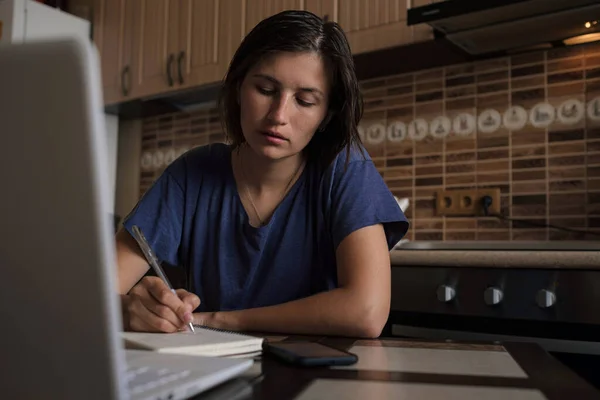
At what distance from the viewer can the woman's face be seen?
108cm

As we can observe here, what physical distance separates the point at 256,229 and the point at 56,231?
0.88 metres

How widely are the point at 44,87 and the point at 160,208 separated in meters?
0.93

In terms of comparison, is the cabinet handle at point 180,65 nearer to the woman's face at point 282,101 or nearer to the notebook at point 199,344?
the woman's face at point 282,101

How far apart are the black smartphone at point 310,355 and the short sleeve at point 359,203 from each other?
0.42 meters

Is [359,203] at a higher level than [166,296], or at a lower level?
higher

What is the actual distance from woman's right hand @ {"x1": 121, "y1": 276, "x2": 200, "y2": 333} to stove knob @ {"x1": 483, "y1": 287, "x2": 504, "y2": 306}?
0.86m

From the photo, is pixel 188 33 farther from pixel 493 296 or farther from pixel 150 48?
pixel 493 296

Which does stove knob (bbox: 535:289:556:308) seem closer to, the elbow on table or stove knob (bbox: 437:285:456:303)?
stove knob (bbox: 437:285:456:303)

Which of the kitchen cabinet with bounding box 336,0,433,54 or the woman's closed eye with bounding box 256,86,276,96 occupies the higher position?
the kitchen cabinet with bounding box 336,0,433,54

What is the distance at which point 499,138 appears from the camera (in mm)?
2025

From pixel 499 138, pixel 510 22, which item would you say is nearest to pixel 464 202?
pixel 499 138

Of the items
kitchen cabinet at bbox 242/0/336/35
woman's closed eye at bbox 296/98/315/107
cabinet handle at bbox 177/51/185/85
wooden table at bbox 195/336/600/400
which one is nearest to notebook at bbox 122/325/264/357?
wooden table at bbox 195/336/600/400

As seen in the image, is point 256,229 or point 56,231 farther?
point 256,229

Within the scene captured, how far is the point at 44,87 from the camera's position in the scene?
263 mm
